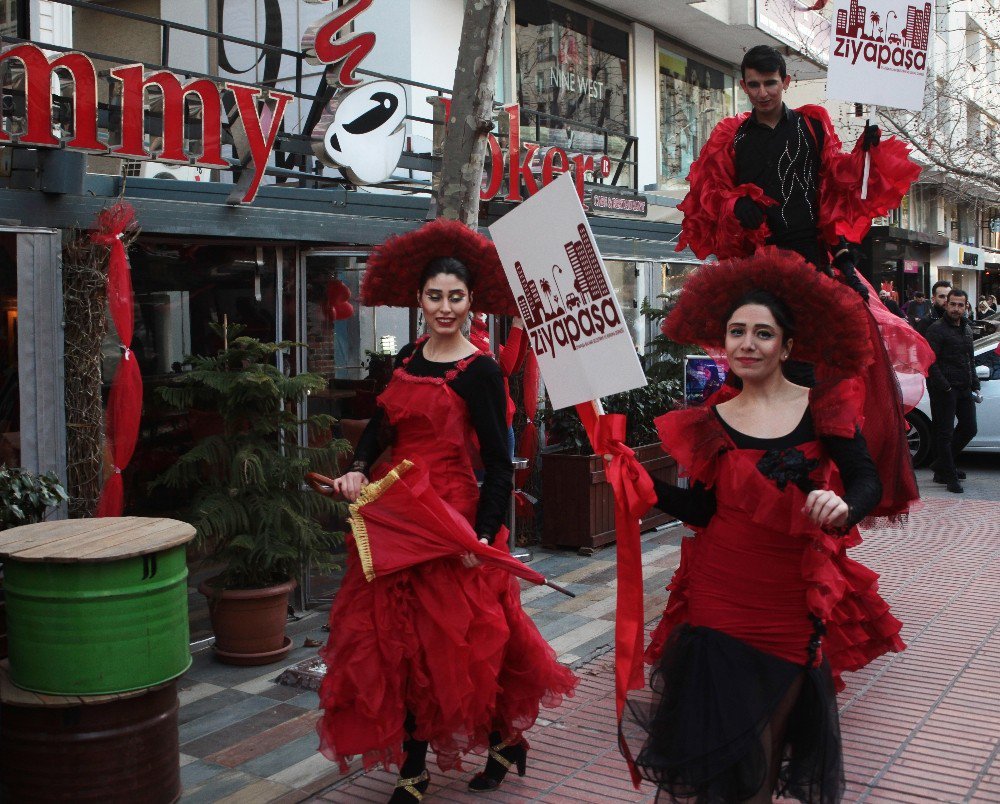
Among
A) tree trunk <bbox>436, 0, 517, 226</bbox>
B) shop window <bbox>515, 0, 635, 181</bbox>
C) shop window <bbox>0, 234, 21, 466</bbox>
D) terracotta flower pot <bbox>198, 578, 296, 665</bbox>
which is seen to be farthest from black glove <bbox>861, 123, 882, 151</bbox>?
shop window <bbox>515, 0, 635, 181</bbox>

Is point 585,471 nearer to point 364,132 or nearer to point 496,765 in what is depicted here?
point 364,132

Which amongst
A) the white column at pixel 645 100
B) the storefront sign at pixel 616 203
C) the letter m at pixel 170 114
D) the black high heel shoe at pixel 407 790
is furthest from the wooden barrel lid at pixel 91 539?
the white column at pixel 645 100

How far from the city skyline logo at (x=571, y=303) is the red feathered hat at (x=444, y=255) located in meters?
0.65

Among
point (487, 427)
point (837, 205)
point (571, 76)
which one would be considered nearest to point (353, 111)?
point (837, 205)

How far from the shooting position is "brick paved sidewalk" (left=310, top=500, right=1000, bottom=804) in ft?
14.0

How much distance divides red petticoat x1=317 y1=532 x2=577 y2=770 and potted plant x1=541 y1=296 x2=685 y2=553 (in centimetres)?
414

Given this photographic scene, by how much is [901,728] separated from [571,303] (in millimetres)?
2584

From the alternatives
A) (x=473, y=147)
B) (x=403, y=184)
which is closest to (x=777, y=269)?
(x=473, y=147)

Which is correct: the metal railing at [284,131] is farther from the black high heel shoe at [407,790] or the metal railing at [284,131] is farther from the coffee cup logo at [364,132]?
the black high heel shoe at [407,790]

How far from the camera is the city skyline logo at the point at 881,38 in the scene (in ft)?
18.8

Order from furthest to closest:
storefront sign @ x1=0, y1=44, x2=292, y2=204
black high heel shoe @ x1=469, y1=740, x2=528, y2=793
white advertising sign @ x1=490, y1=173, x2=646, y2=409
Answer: storefront sign @ x1=0, y1=44, x2=292, y2=204
black high heel shoe @ x1=469, y1=740, x2=528, y2=793
white advertising sign @ x1=490, y1=173, x2=646, y2=409

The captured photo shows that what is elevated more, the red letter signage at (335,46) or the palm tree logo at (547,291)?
the red letter signage at (335,46)

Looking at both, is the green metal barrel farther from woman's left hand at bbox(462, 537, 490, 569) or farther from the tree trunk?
the tree trunk

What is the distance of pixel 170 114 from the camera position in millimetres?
6230
